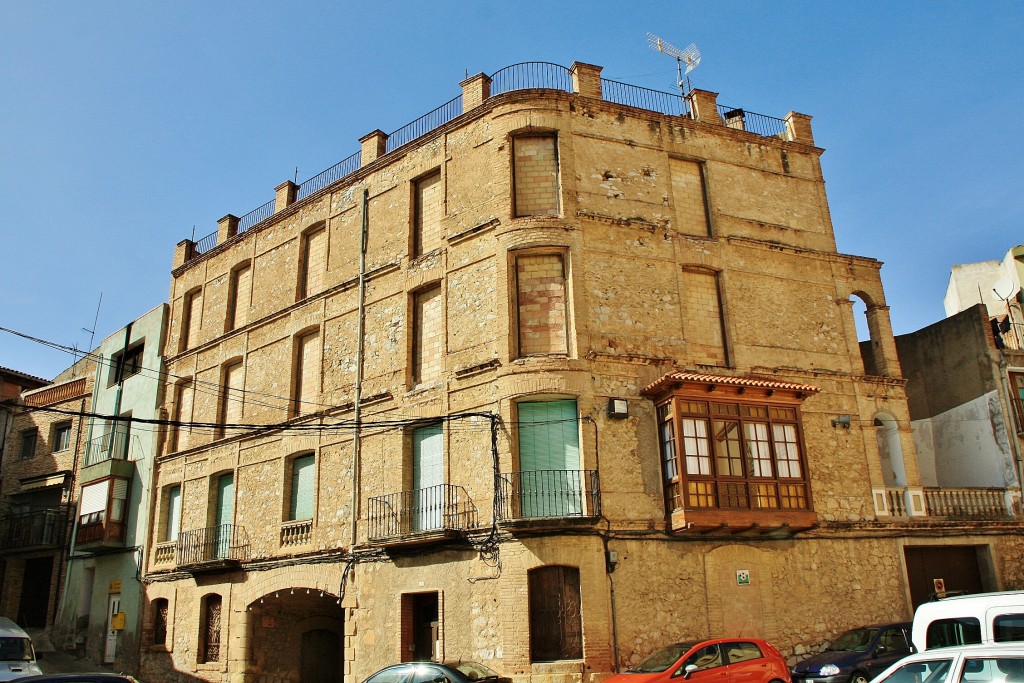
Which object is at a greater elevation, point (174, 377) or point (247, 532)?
point (174, 377)

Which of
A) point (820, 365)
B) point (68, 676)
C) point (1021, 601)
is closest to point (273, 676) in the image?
point (68, 676)

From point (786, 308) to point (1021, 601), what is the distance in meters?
11.2

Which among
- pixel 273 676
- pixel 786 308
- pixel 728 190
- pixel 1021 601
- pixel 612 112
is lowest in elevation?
pixel 273 676

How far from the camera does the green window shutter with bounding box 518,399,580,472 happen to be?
54.5 feet

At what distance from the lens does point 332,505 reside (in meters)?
19.7

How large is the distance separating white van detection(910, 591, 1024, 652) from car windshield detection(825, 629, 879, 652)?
16.2ft

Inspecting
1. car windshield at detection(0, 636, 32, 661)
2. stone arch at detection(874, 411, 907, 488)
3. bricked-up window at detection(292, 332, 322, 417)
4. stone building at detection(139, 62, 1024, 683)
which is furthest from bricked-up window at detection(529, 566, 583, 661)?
car windshield at detection(0, 636, 32, 661)

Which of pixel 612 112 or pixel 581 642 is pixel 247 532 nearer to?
pixel 581 642

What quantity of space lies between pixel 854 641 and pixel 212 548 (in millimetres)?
16474

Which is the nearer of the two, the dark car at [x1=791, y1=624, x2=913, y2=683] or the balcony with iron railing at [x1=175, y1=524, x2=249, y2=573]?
the dark car at [x1=791, y1=624, x2=913, y2=683]

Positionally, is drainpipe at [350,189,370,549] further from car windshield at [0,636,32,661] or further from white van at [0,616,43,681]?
car windshield at [0,636,32,661]

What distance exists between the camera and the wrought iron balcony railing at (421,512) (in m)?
16.9

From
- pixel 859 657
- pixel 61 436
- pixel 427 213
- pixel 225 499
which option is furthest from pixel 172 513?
pixel 859 657

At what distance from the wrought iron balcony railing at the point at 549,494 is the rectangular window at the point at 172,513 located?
13.0 meters
